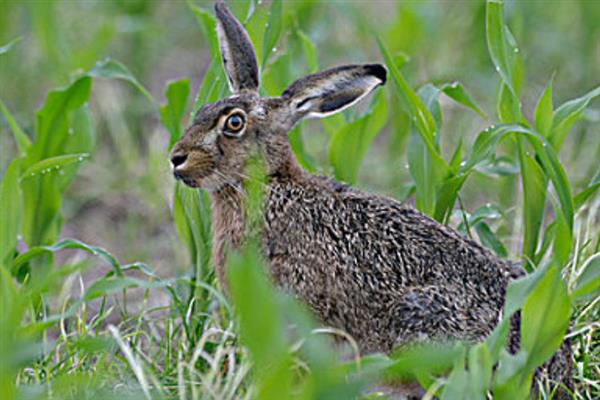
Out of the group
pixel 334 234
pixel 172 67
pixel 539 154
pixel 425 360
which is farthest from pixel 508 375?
pixel 172 67

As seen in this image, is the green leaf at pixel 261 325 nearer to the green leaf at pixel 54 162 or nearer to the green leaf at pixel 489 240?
the green leaf at pixel 54 162

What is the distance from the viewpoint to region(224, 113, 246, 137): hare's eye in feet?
16.7

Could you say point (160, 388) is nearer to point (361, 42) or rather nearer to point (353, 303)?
point (353, 303)

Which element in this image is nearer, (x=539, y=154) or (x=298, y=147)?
(x=539, y=154)

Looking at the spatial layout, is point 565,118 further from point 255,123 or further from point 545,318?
point 545,318

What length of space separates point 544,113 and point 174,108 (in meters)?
1.69

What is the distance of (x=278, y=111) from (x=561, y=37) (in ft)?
13.7

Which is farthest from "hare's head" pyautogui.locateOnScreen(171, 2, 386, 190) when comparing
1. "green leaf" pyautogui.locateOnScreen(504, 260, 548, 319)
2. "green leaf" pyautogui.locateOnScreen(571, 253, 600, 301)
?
"green leaf" pyautogui.locateOnScreen(504, 260, 548, 319)

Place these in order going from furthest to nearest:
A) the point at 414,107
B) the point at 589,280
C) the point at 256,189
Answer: the point at 414,107, the point at 256,189, the point at 589,280

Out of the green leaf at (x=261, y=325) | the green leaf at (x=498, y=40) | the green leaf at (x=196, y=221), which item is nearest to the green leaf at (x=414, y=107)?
the green leaf at (x=498, y=40)

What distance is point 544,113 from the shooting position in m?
5.26

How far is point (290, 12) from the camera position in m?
6.99

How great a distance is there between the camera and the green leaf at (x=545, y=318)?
3.96 metres

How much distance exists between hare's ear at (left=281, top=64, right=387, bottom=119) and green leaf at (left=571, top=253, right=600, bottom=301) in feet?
3.65
